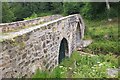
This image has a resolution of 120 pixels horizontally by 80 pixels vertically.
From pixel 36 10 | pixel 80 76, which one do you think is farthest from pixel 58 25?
pixel 36 10

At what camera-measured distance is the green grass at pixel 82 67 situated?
884 centimetres

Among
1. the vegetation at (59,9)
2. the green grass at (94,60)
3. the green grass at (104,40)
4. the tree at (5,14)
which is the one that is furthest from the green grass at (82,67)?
the tree at (5,14)

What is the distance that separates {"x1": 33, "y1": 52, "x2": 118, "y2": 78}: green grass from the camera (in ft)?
29.0

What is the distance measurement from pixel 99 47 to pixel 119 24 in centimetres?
655

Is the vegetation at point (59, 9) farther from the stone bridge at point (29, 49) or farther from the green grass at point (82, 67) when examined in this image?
the stone bridge at point (29, 49)

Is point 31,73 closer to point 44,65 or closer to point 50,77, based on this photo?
point 50,77

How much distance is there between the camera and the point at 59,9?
112 feet

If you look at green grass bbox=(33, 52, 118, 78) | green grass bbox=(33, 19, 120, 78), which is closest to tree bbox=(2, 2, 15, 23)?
green grass bbox=(33, 19, 120, 78)

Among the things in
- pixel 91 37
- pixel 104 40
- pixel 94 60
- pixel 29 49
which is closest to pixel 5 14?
pixel 91 37

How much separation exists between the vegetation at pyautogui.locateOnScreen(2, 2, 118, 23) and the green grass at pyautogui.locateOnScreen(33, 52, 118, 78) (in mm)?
10656

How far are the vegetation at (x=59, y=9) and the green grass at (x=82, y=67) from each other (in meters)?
10.7

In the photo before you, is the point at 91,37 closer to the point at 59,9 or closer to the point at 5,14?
the point at 5,14

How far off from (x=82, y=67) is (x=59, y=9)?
23.8 m

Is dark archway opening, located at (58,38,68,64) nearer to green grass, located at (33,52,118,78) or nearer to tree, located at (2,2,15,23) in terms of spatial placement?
green grass, located at (33,52,118,78)
